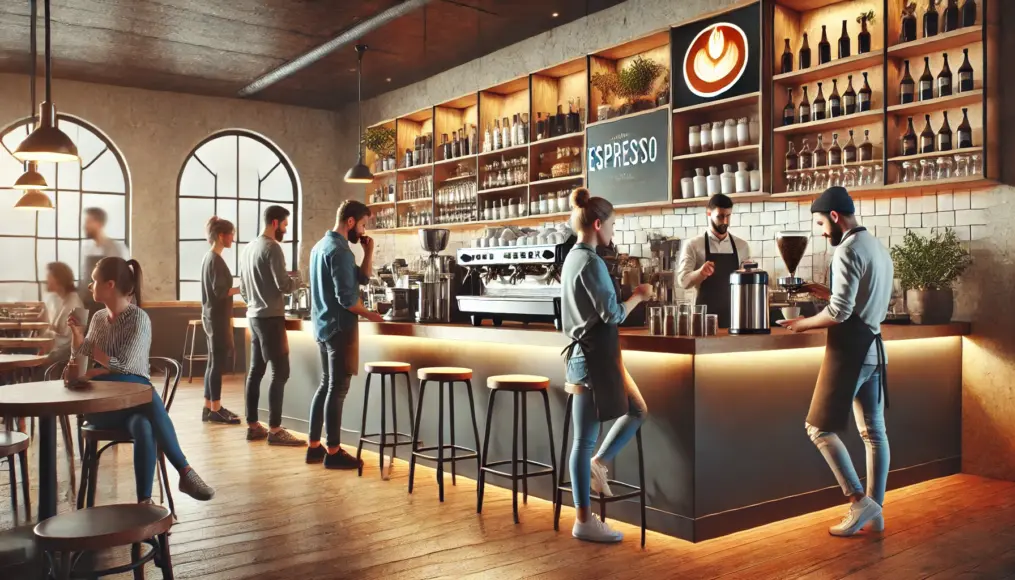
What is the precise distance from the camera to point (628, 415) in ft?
12.1

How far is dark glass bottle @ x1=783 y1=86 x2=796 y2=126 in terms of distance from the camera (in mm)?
5477

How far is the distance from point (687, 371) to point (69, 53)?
776 cm

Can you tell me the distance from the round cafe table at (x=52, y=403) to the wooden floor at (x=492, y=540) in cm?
56

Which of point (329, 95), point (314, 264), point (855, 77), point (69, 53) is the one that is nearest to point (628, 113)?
point (855, 77)

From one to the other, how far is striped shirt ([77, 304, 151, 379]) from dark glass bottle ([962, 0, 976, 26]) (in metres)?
4.62

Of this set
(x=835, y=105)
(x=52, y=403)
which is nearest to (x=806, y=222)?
(x=835, y=105)

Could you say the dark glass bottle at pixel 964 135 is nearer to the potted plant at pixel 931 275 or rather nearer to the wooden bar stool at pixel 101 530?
the potted plant at pixel 931 275

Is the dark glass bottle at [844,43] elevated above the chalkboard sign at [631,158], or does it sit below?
above

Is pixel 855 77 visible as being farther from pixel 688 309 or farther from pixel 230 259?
pixel 230 259

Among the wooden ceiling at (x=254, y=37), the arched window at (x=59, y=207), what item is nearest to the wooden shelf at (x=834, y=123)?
the wooden ceiling at (x=254, y=37)

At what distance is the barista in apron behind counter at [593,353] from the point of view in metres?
3.50

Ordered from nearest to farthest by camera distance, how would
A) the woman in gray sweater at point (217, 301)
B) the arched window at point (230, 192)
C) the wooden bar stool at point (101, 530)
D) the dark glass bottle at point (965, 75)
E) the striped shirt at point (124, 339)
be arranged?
the wooden bar stool at point (101, 530), the striped shirt at point (124, 339), the dark glass bottle at point (965, 75), the woman in gray sweater at point (217, 301), the arched window at point (230, 192)

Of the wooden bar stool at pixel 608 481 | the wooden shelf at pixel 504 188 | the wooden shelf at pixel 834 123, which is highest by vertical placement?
the wooden shelf at pixel 834 123

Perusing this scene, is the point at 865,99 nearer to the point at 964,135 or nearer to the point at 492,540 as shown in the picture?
the point at 964,135
